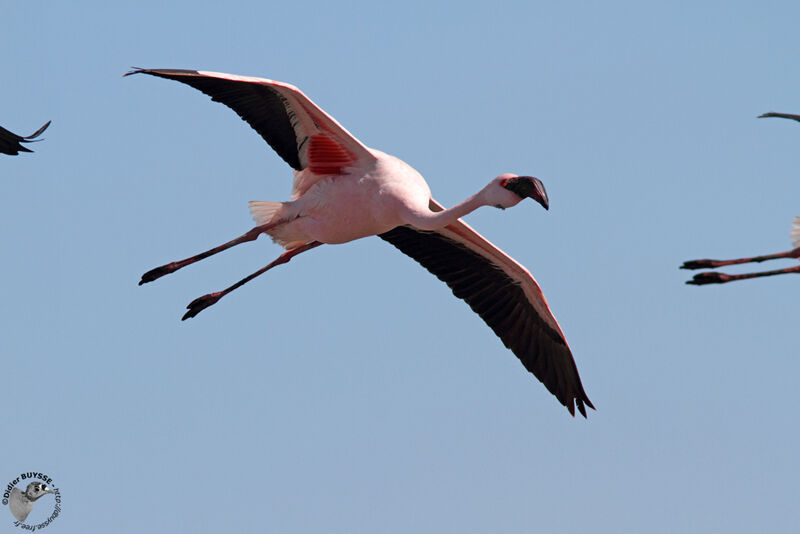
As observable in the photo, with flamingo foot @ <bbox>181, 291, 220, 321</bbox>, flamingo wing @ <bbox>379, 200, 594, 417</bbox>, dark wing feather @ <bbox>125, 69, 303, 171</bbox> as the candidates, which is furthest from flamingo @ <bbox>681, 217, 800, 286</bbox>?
flamingo foot @ <bbox>181, 291, 220, 321</bbox>

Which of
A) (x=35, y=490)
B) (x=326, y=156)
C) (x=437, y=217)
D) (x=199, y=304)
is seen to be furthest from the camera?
(x=35, y=490)

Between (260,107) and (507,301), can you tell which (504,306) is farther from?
(260,107)

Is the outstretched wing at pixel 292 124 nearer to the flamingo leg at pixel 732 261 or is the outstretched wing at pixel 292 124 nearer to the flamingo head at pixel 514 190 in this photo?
the flamingo head at pixel 514 190

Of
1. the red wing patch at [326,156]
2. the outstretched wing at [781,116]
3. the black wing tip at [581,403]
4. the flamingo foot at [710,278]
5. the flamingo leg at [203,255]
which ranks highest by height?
the red wing patch at [326,156]

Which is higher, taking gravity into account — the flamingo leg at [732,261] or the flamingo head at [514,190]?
the flamingo head at [514,190]

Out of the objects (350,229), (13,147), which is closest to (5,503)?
(13,147)

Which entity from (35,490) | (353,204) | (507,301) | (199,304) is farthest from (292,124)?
(35,490)

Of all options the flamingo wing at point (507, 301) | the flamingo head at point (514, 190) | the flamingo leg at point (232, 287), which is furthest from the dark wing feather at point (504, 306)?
the flamingo head at point (514, 190)

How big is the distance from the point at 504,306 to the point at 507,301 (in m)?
0.08

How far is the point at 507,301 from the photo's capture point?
16047 millimetres

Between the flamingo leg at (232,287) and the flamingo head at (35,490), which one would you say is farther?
the flamingo head at (35,490)

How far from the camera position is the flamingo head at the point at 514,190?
12.5 metres

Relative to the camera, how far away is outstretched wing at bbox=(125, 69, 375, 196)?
44.2 feet

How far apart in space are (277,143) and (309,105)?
840 millimetres
